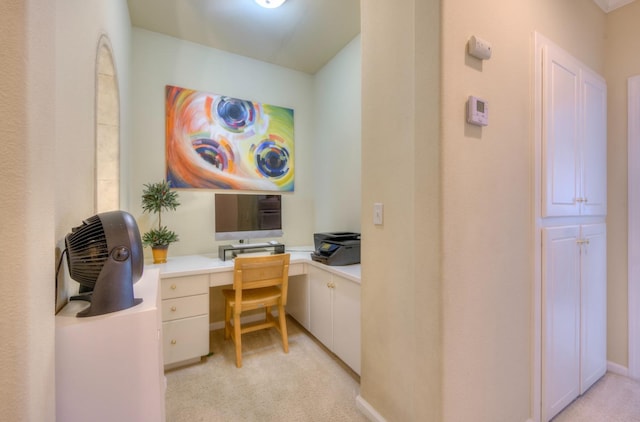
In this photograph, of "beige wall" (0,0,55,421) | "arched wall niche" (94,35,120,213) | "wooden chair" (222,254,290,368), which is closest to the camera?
"beige wall" (0,0,55,421)

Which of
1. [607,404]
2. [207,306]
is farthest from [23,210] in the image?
[607,404]

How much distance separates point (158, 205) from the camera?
224 centimetres

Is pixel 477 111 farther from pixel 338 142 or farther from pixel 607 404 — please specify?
pixel 607 404

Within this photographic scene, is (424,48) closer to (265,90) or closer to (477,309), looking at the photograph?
(477,309)

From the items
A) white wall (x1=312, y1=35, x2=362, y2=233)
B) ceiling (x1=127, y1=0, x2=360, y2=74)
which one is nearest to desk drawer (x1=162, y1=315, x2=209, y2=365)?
white wall (x1=312, y1=35, x2=362, y2=233)

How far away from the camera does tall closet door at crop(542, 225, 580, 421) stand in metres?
1.39

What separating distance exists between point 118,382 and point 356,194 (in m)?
2.10

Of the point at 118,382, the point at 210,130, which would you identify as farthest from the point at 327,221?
the point at 118,382

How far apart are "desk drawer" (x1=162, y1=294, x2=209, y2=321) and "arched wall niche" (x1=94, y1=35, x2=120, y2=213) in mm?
758

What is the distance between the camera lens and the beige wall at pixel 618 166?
1806mm

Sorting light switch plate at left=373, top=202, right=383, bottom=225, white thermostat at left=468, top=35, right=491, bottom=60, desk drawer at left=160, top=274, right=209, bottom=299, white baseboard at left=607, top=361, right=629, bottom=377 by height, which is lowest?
white baseboard at left=607, top=361, right=629, bottom=377

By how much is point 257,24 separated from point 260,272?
6.92 feet

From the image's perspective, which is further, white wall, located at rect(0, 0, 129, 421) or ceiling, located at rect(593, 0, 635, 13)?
ceiling, located at rect(593, 0, 635, 13)

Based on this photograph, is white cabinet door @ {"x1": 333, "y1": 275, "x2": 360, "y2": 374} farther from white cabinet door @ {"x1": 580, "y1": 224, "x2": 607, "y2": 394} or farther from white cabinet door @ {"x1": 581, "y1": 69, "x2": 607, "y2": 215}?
white cabinet door @ {"x1": 581, "y1": 69, "x2": 607, "y2": 215}
